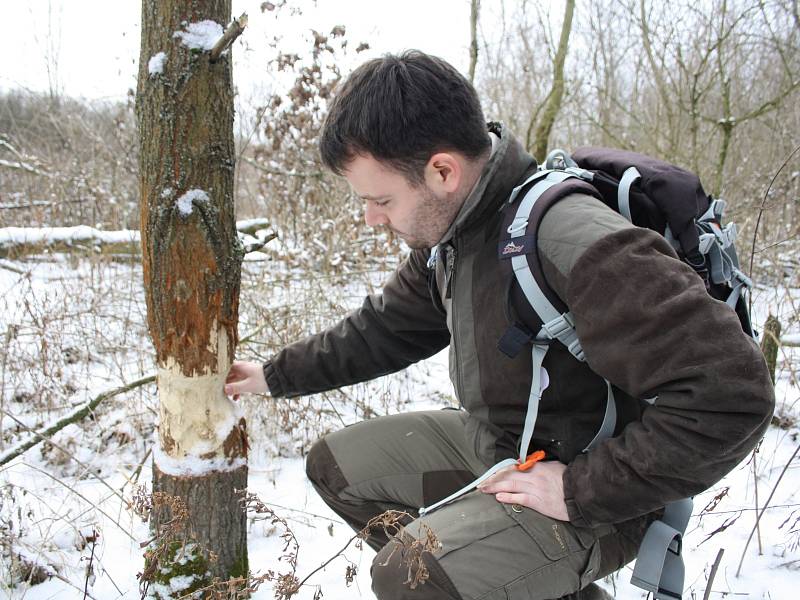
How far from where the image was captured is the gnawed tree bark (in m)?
1.67

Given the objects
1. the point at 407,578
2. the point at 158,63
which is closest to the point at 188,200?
the point at 158,63

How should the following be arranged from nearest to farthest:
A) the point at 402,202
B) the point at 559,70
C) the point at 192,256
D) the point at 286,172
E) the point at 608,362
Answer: the point at 608,362
the point at 402,202
the point at 192,256
the point at 286,172
the point at 559,70

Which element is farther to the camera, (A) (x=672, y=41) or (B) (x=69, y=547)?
(A) (x=672, y=41)

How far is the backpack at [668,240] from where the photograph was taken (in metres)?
1.40

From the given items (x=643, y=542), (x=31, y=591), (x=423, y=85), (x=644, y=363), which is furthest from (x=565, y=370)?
(x=31, y=591)

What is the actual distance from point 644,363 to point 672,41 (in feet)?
21.2

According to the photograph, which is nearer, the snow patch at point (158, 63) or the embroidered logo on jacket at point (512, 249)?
the embroidered logo on jacket at point (512, 249)

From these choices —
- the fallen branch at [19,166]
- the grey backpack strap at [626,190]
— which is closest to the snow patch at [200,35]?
the grey backpack strap at [626,190]

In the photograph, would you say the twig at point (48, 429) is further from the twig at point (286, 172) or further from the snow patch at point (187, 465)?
the twig at point (286, 172)

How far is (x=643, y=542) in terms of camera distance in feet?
4.87

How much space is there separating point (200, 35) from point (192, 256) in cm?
65

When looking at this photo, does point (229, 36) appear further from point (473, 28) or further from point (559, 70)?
point (559, 70)

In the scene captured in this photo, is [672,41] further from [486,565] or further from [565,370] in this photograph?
[486,565]

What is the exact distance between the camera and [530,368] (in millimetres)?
1498
